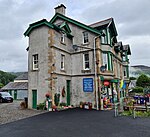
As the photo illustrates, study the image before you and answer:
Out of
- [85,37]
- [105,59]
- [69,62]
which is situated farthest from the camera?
[69,62]

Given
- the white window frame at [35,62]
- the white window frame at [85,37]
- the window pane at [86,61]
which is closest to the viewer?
the white window frame at [35,62]

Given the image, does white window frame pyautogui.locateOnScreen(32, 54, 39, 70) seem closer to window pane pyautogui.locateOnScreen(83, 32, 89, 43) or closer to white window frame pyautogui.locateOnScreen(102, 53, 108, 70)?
window pane pyautogui.locateOnScreen(83, 32, 89, 43)

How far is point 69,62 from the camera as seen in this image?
813 inches

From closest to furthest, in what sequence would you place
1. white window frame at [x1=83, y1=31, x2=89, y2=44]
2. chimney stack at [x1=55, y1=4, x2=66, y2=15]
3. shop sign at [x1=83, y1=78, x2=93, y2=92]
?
shop sign at [x1=83, y1=78, x2=93, y2=92] < white window frame at [x1=83, y1=31, x2=89, y2=44] < chimney stack at [x1=55, y1=4, x2=66, y2=15]

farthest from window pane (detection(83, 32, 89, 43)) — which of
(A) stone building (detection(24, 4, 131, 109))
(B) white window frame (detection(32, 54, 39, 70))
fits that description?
(B) white window frame (detection(32, 54, 39, 70))

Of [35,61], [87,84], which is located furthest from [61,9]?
[87,84]

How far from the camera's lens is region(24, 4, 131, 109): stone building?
17703 millimetres

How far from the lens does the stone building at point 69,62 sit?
1770 centimetres

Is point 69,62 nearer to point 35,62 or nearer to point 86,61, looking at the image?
point 86,61

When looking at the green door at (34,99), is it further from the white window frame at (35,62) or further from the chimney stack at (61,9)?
the chimney stack at (61,9)

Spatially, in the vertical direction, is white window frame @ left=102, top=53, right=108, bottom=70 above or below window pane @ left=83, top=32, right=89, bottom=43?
below

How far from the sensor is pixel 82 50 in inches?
792

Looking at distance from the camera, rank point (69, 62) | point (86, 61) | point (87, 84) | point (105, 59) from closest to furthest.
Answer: point (87, 84)
point (86, 61)
point (105, 59)
point (69, 62)

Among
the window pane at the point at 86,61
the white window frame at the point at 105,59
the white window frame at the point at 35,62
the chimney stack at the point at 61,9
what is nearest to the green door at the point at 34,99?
the white window frame at the point at 35,62
